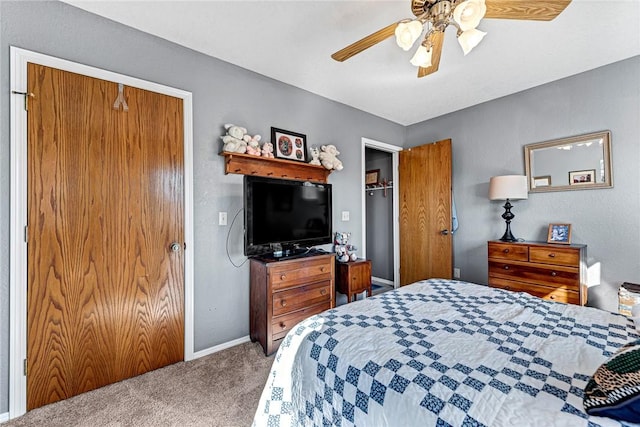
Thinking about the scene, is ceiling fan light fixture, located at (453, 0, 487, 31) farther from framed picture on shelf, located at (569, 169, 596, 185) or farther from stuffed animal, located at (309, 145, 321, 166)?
framed picture on shelf, located at (569, 169, 596, 185)

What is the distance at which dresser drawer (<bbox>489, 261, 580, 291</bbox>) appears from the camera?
2369 mm

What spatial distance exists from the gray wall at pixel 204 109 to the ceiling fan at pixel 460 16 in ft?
4.11

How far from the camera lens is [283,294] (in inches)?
90.7

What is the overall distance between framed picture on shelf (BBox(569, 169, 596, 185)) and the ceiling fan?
1965 millimetres

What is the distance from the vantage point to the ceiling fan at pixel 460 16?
129cm

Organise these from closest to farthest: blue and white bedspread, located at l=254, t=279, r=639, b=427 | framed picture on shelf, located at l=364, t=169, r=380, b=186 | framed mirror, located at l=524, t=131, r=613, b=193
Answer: blue and white bedspread, located at l=254, t=279, r=639, b=427
framed mirror, located at l=524, t=131, r=613, b=193
framed picture on shelf, located at l=364, t=169, r=380, b=186

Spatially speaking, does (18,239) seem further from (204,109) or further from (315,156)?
(315,156)

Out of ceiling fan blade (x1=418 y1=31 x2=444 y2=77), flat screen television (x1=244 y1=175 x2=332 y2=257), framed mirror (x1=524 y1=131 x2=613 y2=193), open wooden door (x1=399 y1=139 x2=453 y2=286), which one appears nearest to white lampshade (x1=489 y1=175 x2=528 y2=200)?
framed mirror (x1=524 y1=131 x2=613 y2=193)

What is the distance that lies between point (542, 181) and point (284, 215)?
9.04 ft

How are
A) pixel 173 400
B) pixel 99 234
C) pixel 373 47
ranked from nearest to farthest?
pixel 173 400 < pixel 99 234 < pixel 373 47

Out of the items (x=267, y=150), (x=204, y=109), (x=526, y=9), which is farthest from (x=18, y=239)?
(x=526, y=9)

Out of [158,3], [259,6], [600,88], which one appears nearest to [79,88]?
[158,3]

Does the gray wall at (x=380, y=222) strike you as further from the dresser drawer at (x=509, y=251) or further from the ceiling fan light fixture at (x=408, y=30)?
the ceiling fan light fixture at (x=408, y=30)

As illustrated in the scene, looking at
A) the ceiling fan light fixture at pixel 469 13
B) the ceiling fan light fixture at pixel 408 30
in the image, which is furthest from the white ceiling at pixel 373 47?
the ceiling fan light fixture at pixel 469 13
